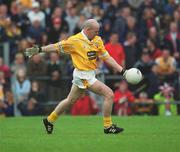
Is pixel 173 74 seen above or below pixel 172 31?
below

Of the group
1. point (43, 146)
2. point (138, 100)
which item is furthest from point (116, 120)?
point (43, 146)

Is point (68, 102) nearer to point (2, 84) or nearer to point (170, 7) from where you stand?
point (2, 84)

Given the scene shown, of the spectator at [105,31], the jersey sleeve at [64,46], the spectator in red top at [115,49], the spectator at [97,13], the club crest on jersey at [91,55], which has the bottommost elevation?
the club crest on jersey at [91,55]

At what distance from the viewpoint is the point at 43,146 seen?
45.5 feet

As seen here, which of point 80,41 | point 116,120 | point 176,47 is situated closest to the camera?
point 80,41

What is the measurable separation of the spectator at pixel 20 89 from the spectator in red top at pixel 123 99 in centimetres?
291

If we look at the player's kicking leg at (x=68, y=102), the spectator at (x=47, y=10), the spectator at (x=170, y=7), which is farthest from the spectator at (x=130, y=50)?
the player's kicking leg at (x=68, y=102)

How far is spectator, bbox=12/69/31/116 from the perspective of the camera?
2511 centimetres

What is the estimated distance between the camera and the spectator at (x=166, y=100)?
24.5 meters

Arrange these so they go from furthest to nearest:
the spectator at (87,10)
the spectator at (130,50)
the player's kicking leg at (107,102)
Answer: the spectator at (87,10), the spectator at (130,50), the player's kicking leg at (107,102)

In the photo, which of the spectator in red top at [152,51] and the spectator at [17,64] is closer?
the spectator at [17,64]

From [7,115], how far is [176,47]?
643cm

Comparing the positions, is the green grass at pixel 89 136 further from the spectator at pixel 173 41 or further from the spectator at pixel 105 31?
the spectator at pixel 105 31

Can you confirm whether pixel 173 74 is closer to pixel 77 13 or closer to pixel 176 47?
pixel 176 47
